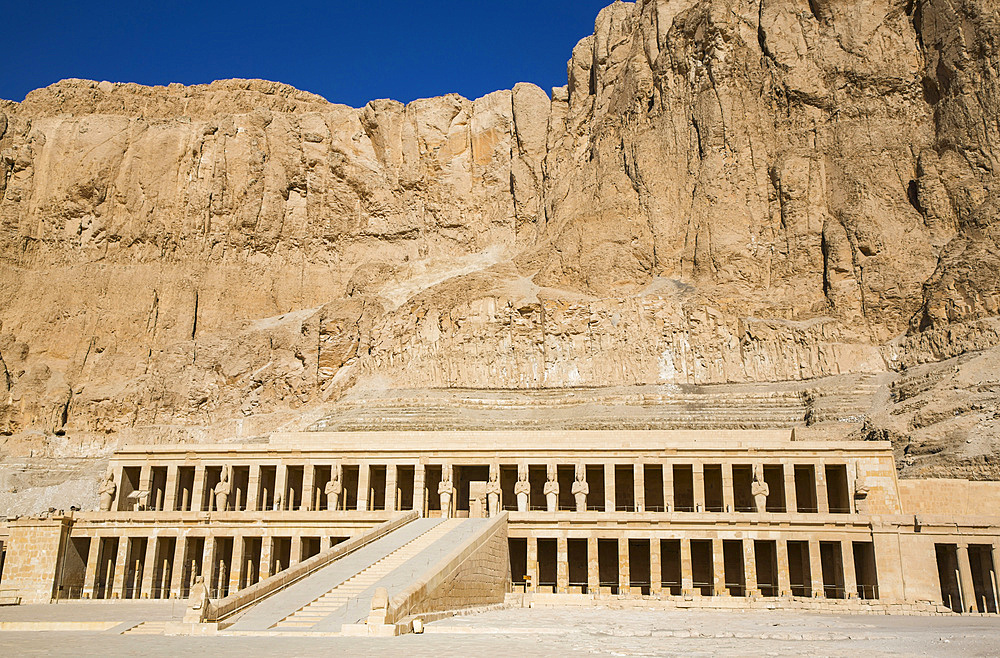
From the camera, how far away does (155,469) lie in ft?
155

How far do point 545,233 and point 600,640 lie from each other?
7031cm

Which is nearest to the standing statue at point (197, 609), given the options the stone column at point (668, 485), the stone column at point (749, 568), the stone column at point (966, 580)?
the stone column at point (749, 568)

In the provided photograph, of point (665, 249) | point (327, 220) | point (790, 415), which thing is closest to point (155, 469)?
point (790, 415)

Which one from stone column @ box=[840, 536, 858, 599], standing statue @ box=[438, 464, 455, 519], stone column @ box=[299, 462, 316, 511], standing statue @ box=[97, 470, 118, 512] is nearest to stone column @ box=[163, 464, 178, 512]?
standing statue @ box=[97, 470, 118, 512]

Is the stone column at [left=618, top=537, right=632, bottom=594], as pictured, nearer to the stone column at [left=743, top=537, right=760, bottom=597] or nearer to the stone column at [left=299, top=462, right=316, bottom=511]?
the stone column at [left=743, top=537, right=760, bottom=597]

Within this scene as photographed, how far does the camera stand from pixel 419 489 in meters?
44.1

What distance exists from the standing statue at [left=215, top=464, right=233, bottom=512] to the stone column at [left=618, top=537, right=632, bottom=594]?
17.5 m

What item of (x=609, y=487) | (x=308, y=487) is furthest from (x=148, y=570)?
(x=609, y=487)

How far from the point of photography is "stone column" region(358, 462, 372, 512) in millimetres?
43875

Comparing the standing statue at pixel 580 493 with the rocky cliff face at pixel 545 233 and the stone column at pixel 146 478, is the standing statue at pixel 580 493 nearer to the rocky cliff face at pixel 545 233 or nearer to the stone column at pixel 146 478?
the rocky cliff face at pixel 545 233

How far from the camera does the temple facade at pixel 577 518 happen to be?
37.1 m

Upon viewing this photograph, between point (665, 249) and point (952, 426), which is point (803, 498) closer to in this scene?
point (952, 426)

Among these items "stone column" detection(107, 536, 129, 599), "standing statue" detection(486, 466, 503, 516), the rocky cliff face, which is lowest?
"stone column" detection(107, 536, 129, 599)

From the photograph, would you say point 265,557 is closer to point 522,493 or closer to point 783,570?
point 522,493
